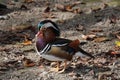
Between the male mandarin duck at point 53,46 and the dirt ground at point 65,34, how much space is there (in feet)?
0.79

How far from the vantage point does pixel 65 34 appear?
7.42 meters

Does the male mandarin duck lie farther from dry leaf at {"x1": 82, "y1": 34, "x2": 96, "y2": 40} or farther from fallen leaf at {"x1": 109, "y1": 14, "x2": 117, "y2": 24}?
fallen leaf at {"x1": 109, "y1": 14, "x2": 117, "y2": 24}

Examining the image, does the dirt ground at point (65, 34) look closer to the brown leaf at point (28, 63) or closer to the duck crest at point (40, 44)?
the brown leaf at point (28, 63)

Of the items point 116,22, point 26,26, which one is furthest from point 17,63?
point 116,22

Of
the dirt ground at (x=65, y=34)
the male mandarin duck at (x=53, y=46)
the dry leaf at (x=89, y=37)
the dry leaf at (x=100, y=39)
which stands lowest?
the dirt ground at (x=65, y=34)

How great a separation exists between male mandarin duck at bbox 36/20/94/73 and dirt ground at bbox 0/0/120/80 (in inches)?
9.5

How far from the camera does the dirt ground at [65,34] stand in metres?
5.80

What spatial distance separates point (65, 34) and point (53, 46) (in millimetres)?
1770

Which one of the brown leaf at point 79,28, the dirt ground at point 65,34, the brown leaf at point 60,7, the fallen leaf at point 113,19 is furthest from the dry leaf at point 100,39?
the brown leaf at point 60,7

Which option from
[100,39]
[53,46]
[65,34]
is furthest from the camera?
[65,34]

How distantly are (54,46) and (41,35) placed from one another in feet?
0.73

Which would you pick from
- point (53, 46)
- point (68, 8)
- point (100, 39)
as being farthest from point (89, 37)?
point (68, 8)

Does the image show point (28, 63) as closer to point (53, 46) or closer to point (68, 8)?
point (53, 46)

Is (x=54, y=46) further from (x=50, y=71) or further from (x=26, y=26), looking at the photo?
(x=26, y=26)
